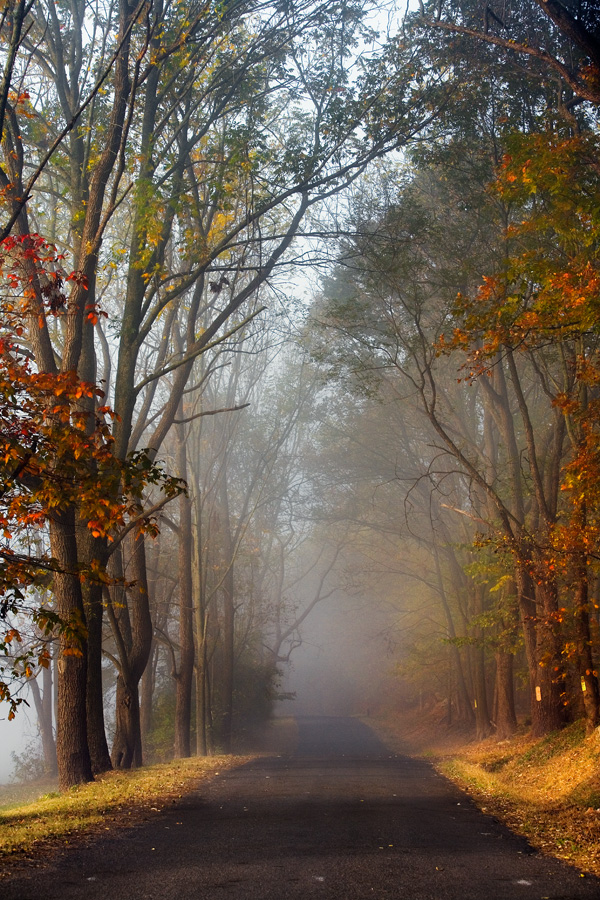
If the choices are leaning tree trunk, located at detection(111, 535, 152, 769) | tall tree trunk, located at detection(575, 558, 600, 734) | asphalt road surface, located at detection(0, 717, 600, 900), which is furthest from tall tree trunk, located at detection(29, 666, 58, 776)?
tall tree trunk, located at detection(575, 558, 600, 734)

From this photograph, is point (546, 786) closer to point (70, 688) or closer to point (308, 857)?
point (308, 857)

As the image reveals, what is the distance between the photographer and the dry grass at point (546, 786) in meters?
7.52

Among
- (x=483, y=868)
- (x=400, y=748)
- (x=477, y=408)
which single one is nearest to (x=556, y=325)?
(x=483, y=868)

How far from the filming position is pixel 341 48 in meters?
14.1

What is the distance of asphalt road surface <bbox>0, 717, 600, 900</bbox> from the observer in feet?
17.6

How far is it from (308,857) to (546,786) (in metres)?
6.18

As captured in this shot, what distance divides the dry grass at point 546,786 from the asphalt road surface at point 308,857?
1.20 feet

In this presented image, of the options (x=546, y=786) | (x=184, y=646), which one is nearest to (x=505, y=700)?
(x=184, y=646)

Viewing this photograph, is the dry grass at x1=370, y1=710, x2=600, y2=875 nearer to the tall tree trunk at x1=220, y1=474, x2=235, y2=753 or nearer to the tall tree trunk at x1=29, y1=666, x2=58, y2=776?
the tall tree trunk at x1=220, y1=474, x2=235, y2=753

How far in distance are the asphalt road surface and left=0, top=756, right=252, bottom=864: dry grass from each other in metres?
0.35

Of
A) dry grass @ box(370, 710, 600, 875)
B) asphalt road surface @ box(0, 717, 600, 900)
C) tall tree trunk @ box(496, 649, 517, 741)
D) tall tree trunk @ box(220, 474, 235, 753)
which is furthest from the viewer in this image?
tall tree trunk @ box(220, 474, 235, 753)

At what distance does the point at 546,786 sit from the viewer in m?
11.2

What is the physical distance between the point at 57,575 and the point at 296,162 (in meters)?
7.75

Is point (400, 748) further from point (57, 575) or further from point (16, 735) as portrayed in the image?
point (16, 735)
